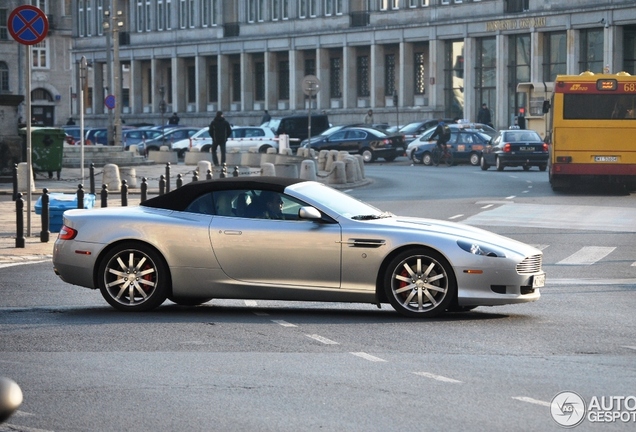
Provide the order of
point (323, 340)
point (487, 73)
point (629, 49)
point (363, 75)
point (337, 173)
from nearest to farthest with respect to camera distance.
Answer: point (323, 340), point (337, 173), point (629, 49), point (487, 73), point (363, 75)

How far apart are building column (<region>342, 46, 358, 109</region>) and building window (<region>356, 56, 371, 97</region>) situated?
0.72m

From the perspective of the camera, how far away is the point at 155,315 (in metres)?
12.6

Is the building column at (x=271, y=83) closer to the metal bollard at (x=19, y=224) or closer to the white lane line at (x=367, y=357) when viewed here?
the metal bollard at (x=19, y=224)

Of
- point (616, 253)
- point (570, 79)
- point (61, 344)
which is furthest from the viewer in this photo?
point (570, 79)

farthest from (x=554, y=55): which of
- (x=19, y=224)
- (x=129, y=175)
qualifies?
(x=19, y=224)

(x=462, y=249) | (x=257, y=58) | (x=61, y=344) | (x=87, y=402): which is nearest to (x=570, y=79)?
(x=462, y=249)

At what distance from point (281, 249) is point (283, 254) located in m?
0.05

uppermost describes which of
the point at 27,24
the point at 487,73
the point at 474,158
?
the point at 487,73

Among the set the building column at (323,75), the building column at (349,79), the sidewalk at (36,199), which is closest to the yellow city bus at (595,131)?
the sidewalk at (36,199)

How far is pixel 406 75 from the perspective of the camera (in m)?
92.1

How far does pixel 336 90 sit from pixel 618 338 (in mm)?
90035

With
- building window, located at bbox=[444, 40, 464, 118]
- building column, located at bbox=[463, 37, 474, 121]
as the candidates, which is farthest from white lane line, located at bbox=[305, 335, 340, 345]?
building window, located at bbox=[444, 40, 464, 118]

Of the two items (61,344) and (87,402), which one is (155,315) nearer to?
(61,344)

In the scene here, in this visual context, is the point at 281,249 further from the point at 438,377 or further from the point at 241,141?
the point at 241,141
